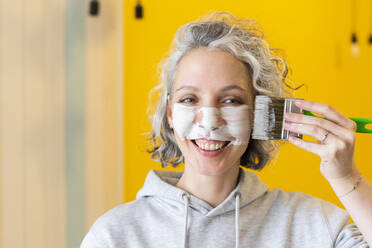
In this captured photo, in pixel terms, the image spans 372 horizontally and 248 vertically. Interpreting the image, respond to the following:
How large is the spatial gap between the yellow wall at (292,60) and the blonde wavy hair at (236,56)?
106 centimetres

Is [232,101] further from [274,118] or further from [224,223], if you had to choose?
[224,223]

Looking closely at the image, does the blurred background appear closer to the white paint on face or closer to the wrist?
the white paint on face

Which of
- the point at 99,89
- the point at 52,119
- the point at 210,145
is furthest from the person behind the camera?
the point at 99,89

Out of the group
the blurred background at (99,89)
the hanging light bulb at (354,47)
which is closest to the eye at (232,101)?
the blurred background at (99,89)

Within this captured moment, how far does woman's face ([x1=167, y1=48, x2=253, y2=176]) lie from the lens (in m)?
1.36

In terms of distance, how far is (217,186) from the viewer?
145 cm

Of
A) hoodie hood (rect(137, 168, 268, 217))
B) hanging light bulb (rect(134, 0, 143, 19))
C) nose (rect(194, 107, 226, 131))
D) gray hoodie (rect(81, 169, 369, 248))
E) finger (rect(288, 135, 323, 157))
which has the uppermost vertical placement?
hanging light bulb (rect(134, 0, 143, 19))

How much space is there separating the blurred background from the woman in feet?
2.01

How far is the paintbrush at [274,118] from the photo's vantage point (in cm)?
124

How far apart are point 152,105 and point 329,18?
1535mm

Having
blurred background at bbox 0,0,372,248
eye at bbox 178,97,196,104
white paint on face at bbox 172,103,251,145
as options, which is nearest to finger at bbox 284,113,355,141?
white paint on face at bbox 172,103,251,145

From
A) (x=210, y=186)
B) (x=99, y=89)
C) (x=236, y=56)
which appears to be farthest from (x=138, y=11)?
(x=210, y=186)

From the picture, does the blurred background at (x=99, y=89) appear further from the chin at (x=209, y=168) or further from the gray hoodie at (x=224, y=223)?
the chin at (x=209, y=168)

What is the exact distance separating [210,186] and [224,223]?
0.11 m
